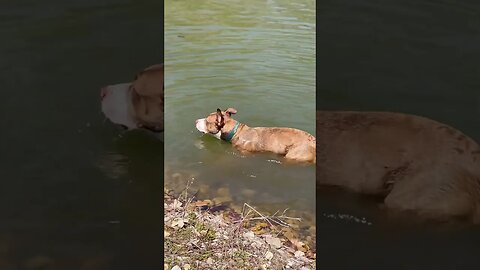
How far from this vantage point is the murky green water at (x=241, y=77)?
3492mm

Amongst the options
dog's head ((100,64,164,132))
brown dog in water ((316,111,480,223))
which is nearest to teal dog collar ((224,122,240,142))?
dog's head ((100,64,164,132))

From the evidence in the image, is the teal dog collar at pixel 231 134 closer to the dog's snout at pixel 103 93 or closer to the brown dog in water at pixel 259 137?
the brown dog in water at pixel 259 137

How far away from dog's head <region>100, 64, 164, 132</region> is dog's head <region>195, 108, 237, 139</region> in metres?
0.34

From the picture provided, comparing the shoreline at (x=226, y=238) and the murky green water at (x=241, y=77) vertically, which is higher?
the murky green water at (x=241, y=77)

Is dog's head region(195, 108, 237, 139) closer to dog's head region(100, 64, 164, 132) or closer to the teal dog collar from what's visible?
the teal dog collar

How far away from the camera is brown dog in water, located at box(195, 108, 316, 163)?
3627 millimetres

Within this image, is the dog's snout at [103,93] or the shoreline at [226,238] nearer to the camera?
the shoreline at [226,238]

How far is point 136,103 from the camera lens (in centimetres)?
409

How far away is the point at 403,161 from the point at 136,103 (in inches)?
69.8

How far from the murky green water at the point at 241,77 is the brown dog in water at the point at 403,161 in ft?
1.53

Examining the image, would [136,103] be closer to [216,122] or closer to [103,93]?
[103,93]

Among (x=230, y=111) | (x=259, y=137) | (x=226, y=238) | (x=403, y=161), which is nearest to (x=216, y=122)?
(x=230, y=111)

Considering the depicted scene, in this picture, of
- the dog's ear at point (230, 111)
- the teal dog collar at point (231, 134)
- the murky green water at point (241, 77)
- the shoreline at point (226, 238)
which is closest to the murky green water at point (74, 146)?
the shoreline at point (226, 238)

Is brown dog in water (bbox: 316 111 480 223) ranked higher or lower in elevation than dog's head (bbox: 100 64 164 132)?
lower
